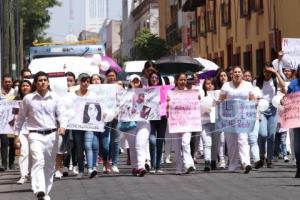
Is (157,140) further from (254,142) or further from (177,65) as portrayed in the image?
(177,65)

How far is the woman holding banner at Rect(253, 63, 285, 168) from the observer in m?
18.2

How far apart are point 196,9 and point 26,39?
65.3ft

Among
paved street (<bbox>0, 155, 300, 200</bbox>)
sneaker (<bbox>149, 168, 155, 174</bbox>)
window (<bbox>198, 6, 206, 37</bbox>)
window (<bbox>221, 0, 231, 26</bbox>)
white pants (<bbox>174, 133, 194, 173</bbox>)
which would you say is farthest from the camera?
window (<bbox>198, 6, 206, 37</bbox>)

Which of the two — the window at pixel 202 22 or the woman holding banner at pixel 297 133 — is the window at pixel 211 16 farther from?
the woman holding banner at pixel 297 133

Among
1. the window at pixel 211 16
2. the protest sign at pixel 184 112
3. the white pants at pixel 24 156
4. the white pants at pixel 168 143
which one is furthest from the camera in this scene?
the window at pixel 211 16

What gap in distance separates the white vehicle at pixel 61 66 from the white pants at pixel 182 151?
7.27 m

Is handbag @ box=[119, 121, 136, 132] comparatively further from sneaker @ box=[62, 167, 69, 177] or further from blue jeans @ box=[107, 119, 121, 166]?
sneaker @ box=[62, 167, 69, 177]

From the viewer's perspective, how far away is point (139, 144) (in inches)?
663

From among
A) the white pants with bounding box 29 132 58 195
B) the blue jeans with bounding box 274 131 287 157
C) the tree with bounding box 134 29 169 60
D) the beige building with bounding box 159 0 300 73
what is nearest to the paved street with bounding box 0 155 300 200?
the white pants with bounding box 29 132 58 195

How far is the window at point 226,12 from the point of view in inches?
1616

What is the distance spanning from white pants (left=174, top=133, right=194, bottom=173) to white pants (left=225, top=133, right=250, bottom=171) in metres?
0.68

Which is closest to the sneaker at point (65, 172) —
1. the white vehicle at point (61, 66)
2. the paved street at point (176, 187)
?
the paved street at point (176, 187)

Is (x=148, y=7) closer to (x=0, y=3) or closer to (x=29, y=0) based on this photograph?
(x=29, y=0)

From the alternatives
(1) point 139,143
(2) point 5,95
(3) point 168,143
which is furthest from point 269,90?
(2) point 5,95
